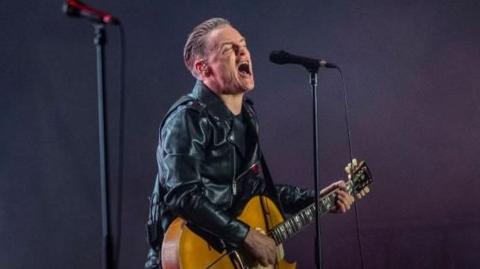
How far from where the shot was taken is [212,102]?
2934mm

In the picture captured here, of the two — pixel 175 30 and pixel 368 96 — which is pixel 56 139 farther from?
pixel 368 96

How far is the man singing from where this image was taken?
261 centimetres

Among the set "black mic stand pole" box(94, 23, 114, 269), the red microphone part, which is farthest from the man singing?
the red microphone part

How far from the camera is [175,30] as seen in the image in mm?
3906

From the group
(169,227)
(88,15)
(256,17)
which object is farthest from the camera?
(256,17)

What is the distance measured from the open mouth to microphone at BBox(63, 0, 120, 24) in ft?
3.76

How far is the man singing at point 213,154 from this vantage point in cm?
261

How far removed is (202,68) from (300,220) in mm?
870

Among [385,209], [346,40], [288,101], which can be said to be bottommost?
[385,209]

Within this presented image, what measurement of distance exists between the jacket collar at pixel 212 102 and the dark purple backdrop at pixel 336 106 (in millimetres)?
945

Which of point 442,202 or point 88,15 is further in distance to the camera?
point 442,202

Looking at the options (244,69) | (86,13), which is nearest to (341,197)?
(244,69)

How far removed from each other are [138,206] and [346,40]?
1.70 metres

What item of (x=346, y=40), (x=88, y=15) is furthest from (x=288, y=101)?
(x=88, y=15)
